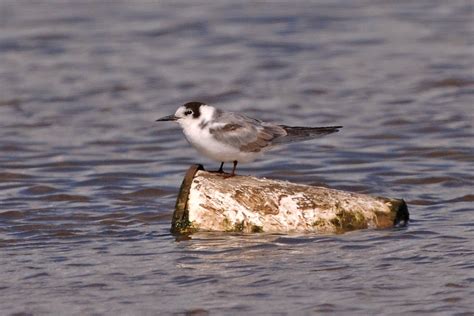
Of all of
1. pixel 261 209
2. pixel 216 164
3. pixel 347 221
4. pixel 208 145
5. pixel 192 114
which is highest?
pixel 192 114

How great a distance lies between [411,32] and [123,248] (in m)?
9.12

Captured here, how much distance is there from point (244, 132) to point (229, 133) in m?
0.15

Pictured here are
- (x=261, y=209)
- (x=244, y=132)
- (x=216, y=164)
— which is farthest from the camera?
(x=216, y=164)

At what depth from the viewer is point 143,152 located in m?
11.2

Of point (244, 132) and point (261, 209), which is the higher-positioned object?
point (244, 132)

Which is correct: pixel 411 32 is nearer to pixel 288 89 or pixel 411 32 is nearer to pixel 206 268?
pixel 288 89

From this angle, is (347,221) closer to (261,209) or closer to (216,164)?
(261,209)

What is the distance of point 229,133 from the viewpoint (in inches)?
325

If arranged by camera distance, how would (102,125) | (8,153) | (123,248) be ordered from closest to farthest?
(123,248) → (8,153) → (102,125)

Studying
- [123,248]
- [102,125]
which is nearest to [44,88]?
[102,125]

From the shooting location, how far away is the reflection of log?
7848mm

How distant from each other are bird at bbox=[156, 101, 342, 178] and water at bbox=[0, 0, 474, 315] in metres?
0.71

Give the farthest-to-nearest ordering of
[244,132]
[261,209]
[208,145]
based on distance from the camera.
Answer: [244,132] < [208,145] < [261,209]

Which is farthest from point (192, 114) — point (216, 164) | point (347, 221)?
point (216, 164)
